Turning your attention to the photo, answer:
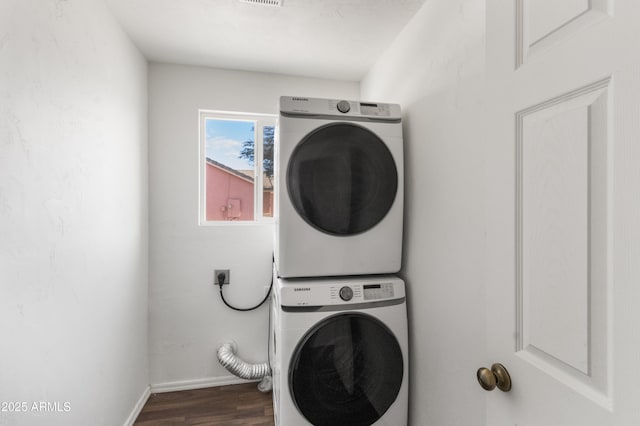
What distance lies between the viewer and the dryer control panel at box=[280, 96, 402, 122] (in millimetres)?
1420

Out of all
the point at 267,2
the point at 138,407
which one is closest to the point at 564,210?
the point at 267,2

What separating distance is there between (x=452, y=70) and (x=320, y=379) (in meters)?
1.43

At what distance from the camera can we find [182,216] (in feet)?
7.11

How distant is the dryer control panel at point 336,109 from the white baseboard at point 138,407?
196cm

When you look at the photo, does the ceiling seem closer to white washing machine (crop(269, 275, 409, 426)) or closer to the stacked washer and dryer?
the stacked washer and dryer

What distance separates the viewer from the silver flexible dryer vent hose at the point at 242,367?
6.91 ft

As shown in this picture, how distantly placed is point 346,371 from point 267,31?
6.04ft

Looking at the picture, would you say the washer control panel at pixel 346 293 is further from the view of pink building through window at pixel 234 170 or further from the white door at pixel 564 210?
the view of pink building through window at pixel 234 170

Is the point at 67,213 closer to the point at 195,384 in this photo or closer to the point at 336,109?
the point at 336,109

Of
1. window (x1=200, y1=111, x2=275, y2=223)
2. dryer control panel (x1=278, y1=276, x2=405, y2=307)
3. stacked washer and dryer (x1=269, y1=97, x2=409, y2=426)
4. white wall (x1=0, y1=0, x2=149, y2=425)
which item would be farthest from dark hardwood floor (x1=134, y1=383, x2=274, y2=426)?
window (x1=200, y1=111, x2=275, y2=223)


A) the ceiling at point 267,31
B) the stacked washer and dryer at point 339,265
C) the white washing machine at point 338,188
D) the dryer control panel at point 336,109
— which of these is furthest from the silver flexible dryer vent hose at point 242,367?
the ceiling at point 267,31

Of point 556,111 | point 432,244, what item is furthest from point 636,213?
point 432,244

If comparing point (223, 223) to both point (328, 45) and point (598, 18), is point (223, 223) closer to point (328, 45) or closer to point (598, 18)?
point (328, 45)

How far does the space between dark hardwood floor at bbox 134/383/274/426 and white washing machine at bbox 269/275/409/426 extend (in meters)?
0.68
